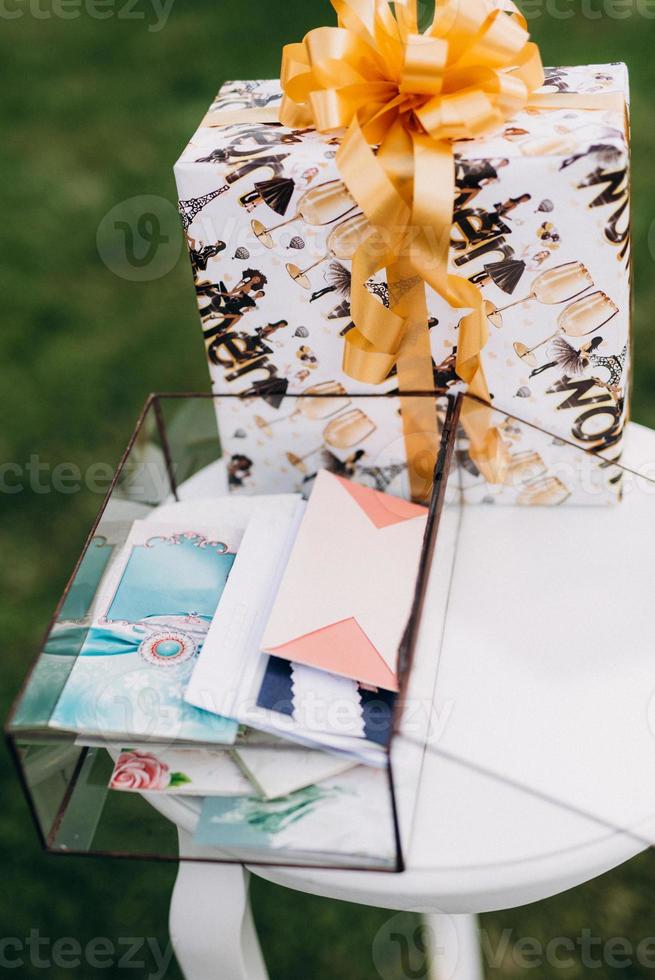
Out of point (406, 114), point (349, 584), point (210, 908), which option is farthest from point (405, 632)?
point (406, 114)

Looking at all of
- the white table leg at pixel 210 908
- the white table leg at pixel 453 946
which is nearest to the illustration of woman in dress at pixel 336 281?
the white table leg at pixel 210 908

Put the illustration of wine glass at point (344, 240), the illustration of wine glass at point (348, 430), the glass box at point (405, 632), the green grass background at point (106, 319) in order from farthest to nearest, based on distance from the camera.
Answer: the green grass background at point (106, 319), the illustration of wine glass at point (348, 430), the illustration of wine glass at point (344, 240), the glass box at point (405, 632)

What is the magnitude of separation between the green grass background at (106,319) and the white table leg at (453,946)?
0.64ft

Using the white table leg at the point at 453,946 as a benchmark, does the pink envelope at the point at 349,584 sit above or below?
above

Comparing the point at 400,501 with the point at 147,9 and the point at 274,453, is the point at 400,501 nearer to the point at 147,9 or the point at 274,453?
the point at 274,453

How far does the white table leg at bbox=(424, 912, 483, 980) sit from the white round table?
183 millimetres

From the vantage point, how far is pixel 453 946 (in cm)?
86

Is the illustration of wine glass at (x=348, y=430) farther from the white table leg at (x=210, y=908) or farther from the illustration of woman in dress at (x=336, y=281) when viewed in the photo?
the white table leg at (x=210, y=908)

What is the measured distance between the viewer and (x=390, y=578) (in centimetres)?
68

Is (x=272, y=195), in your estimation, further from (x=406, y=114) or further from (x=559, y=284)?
(x=559, y=284)

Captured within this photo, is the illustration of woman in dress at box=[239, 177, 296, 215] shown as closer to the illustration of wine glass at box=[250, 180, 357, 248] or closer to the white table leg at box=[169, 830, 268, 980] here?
the illustration of wine glass at box=[250, 180, 357, 248]

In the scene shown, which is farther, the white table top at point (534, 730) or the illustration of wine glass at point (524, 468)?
the illustration of wine glass at point (524, 468)

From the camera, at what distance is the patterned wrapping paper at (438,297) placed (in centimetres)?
67

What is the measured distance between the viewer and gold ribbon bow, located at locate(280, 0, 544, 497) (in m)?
0.65
